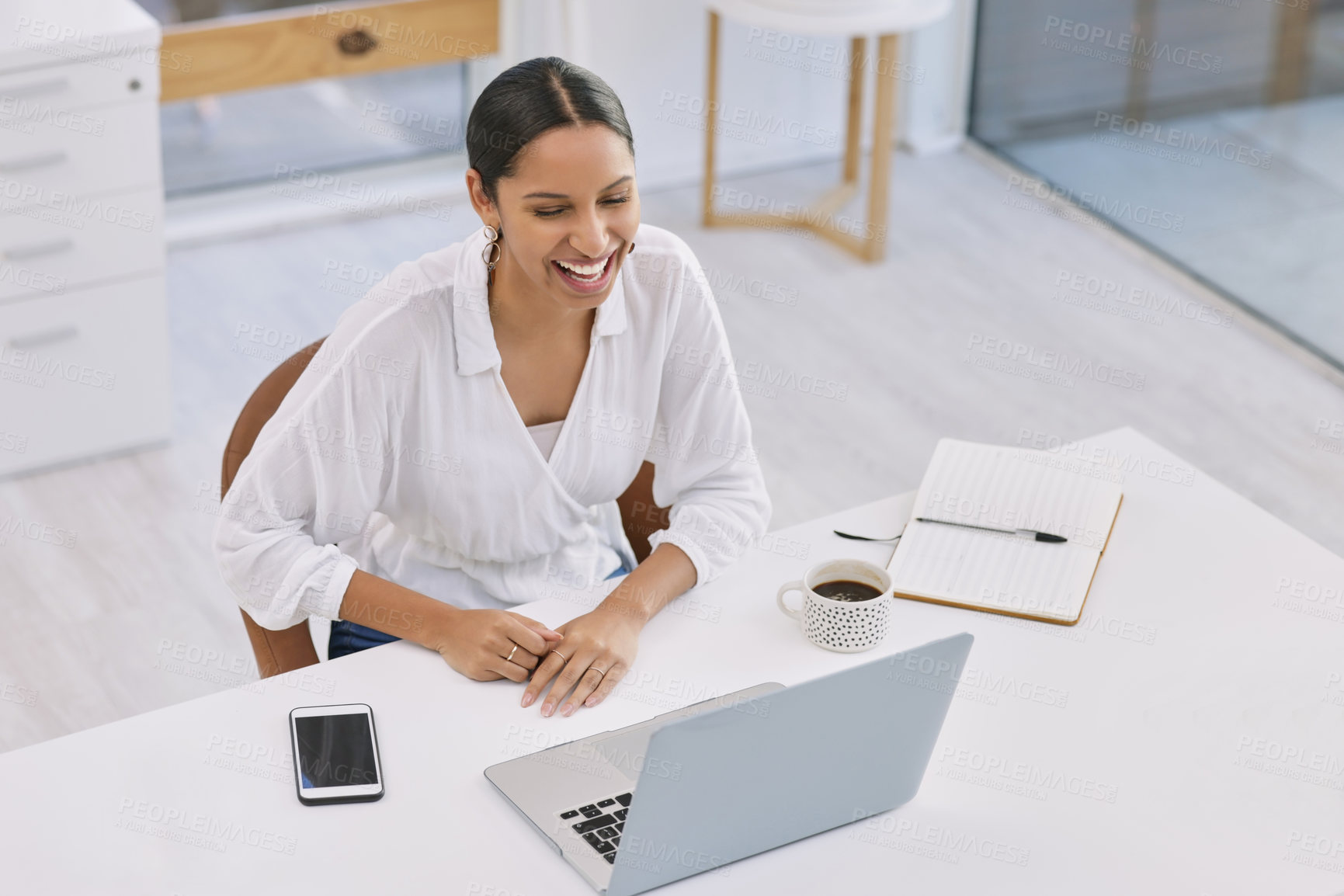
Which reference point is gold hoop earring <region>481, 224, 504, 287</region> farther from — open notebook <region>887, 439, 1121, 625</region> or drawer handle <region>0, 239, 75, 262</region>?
drawer handle <region>0, 239, 75, 262</region>

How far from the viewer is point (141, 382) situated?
3.34 metres

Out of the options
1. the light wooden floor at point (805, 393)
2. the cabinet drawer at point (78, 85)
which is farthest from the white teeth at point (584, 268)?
the cabinet drawer at point (78, 85)

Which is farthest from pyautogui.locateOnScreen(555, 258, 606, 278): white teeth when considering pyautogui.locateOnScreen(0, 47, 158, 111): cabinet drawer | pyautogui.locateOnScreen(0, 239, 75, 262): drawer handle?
pyautogui.locateOnScreen(0, 239, 75, 262): drawer handle

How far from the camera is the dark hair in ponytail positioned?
5.42 ft

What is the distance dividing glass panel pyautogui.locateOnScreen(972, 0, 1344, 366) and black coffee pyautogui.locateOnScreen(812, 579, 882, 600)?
8.30 feet

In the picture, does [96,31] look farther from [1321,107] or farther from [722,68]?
[1321,107]

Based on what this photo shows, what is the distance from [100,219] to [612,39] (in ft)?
5.61

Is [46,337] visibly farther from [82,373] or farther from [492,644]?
[492,644]

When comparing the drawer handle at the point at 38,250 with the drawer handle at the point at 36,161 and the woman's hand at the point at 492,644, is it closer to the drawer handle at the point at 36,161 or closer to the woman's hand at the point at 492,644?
the drawer handle at the point at 36,161

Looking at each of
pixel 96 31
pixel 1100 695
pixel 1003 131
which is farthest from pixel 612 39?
pixel 1100 695

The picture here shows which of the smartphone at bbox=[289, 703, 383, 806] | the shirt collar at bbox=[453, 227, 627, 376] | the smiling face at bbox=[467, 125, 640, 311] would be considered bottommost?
the smartphone at bbox=[289, 703, 383, 806]

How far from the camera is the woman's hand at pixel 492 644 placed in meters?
1.64

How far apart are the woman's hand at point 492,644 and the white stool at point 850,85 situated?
250cm

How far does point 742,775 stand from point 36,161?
89.2 inches
